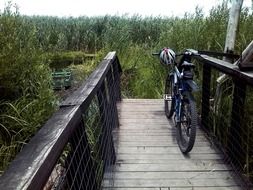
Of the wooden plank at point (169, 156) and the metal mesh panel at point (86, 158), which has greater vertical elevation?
the metal mesh panel at point (86, 158)

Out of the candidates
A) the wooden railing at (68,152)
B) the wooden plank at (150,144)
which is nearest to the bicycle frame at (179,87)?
the wooden plank at (150,144)

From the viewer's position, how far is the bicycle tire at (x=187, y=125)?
393 cm

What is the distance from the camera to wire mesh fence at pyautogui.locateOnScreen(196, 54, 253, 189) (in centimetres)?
368

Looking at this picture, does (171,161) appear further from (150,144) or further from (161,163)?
(150,144)

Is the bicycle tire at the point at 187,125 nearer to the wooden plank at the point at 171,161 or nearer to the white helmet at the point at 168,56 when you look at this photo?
the wooden plank at the point at 171,161

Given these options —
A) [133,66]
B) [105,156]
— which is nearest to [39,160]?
[105,156]

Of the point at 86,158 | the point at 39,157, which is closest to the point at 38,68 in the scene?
the point at 86,158

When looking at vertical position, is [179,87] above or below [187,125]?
above

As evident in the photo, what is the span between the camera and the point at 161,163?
3.97 m

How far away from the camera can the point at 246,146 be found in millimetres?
3855

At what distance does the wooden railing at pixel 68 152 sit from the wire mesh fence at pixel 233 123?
107 centimetres

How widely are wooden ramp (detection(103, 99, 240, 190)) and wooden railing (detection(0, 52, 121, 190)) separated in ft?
0.67

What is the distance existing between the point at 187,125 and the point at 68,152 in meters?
2.07

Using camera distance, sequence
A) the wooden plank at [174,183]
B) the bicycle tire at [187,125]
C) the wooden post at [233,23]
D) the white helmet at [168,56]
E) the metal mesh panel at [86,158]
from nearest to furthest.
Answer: the metal mesh panel at [86,158] → the wooden plank at [174,183] → the bicycle tire at [187,125] → the white helmet at [168,56] → the wooden post at [233,23]
